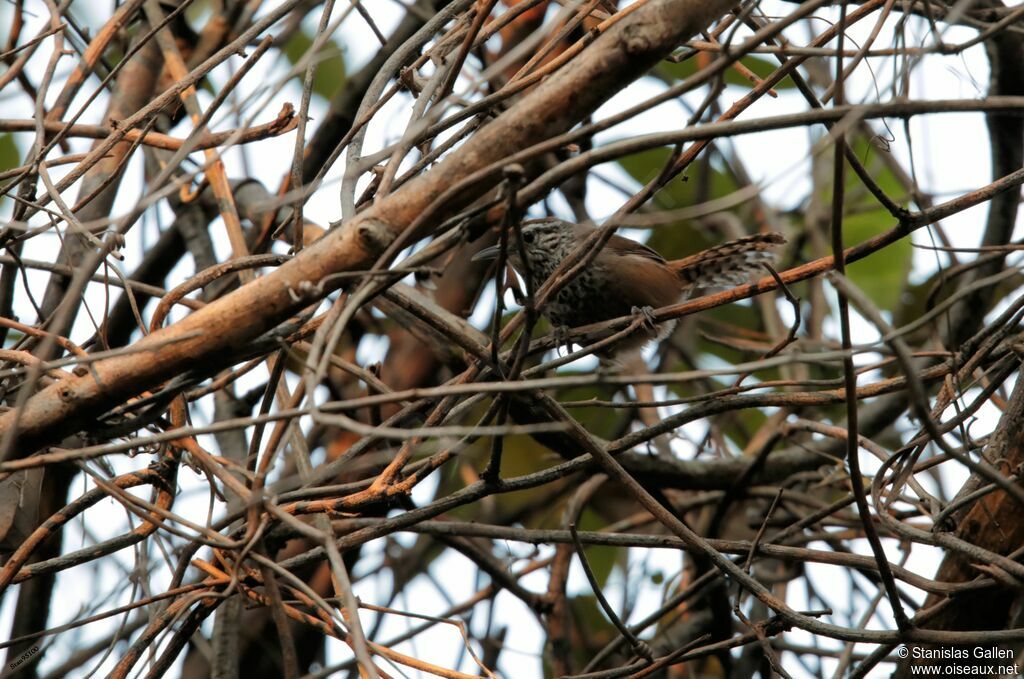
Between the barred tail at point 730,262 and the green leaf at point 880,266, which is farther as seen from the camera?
the green leaf at point 880,266

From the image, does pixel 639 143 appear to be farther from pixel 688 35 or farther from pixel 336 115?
pixel 336 115

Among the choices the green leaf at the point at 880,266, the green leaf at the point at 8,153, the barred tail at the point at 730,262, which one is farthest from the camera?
the green leaf at the point at 880,266

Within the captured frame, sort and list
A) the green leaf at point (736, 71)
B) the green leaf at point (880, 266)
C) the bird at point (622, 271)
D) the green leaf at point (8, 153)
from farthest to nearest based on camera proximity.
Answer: the green leaf at point (880, 266)
the green leaf at point (736, 71)
the bird at point (622, 271)
the green leaf at point (8, 153)

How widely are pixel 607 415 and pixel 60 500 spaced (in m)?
2.28

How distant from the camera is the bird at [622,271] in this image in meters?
3.88

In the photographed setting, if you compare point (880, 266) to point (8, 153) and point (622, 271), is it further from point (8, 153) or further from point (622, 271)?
point (8, 153)

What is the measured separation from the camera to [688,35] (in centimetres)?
154

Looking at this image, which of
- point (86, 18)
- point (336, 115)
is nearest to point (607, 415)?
point (336, 115)

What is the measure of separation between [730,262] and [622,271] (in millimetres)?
446

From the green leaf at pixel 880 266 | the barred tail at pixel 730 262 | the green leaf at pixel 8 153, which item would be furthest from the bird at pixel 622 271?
the green leaf at pixel 8 153

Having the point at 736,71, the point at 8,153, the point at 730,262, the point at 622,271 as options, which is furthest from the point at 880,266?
the point at 8,153

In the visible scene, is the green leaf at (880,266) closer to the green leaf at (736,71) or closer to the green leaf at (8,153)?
the green leaf at (736,71)

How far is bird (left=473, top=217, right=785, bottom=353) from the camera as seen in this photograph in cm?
388

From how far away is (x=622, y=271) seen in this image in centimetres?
390
